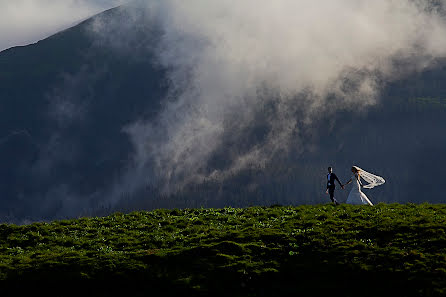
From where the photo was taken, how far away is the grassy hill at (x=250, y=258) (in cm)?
2652

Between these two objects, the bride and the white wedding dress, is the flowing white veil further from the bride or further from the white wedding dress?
the white wedding dress

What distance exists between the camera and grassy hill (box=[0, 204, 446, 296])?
2652 centimetres

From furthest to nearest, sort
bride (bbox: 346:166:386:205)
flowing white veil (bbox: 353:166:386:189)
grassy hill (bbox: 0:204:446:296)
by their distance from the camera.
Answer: flowing white veil (bbox: 353:166:386:189)
bride (bbox: 346:166:386:205)
grassy hill (bbox: 0:204:446:296)

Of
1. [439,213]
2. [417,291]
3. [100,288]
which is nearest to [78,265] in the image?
[100,288]

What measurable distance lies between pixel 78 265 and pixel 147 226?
35.9ft

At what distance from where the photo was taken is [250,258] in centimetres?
2986

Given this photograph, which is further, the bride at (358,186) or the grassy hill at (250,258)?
the bride at (358,186)

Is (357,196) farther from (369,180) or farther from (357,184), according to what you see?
(369,180)

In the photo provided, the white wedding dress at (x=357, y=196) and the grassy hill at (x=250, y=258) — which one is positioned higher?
the white wedding dress at (x=357, y=196)

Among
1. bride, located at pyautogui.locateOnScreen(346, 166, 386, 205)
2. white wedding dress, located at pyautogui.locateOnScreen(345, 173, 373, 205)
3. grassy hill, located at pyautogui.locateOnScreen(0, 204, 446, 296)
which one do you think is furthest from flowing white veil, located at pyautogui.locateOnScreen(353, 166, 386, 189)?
grassy hill, located at pyautogui.locateOnScreen(0, 204, 446, 296)

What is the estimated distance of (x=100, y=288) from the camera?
28078 mm

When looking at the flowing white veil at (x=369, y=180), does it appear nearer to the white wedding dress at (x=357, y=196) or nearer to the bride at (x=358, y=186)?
the bride at (x=358, y=186)

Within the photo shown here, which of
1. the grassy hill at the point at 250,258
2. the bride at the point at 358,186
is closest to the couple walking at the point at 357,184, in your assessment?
the bride at the point at 358,186

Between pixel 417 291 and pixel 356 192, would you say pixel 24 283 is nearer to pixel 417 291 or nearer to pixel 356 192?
pixel 417 291
